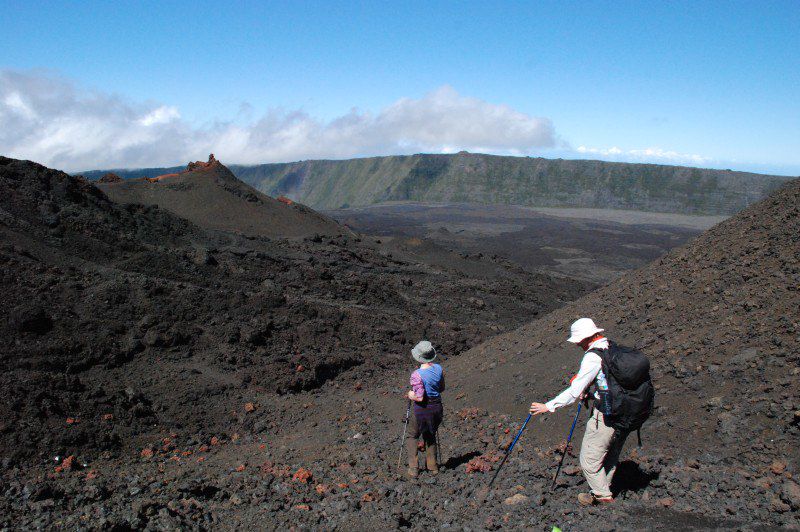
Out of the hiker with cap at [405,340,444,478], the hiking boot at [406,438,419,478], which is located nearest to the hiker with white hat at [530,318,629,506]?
the hiker with cap at [405,340,444,478]

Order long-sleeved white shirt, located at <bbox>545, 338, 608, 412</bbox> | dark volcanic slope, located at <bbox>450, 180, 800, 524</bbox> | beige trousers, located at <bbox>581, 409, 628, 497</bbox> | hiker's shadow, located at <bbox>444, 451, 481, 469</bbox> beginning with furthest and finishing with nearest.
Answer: hiker's shadow, located at <bbox>444, 451, 481, 469</bbox>
dark volcanic slope, located at <bbox>450, 180, 800, 524</bbox>
beige trousers, located at <bbox>581, 409, 628, 497</bbox>
long-sleeved white shirt, located at <bbox>545, 338, 608, 412</bbox>

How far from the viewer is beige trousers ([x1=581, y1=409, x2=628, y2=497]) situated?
4.27 metres

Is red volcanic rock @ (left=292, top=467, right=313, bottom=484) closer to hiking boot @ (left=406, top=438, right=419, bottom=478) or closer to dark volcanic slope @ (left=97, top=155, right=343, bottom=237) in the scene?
hiking boot @ (left=406, top=438, right=419, bottom=478)

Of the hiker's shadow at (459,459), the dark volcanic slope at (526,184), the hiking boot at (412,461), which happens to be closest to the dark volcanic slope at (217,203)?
the hiker's shadow at (459,459)

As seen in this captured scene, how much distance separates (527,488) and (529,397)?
2365mm

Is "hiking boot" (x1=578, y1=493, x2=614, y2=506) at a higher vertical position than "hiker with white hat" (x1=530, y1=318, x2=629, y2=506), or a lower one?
lower

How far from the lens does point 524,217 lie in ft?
195

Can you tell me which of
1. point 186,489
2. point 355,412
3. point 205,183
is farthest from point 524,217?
point 186,489

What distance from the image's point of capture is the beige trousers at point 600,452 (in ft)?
14.0

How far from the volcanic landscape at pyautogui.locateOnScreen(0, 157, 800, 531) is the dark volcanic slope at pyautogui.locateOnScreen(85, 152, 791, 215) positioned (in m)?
59.1

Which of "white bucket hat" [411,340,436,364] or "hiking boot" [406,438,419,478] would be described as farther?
"hiking boot" [406,438,419,478]

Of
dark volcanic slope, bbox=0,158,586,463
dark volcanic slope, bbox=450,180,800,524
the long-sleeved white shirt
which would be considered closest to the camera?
the long-sleeved white shirt

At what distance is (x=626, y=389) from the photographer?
408 cm

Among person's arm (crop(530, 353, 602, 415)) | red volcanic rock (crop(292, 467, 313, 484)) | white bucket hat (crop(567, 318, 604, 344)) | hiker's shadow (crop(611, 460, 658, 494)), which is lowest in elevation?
red volcanic rock (crop(292, 467, 313, 484))
